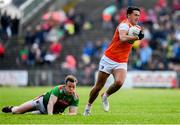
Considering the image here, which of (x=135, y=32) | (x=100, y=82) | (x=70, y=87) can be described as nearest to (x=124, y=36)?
(x=135, y=32)

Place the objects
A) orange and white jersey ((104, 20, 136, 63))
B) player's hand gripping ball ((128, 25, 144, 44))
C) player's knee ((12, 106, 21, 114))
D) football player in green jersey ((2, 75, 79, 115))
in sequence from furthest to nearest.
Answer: player's knee ((12, 106, 21, 114)) → orange and white jersey ((104, 20, 136, 63)) → football player in green jersey ((2, 75, 79, 115)) → player's hand gripping ball ((128, 25, 144, 44))

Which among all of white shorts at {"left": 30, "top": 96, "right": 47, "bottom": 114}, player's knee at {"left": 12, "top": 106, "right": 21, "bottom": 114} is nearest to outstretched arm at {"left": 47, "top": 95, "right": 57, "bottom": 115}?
white shorts at {"left": 30, "top": 96, "right": 47, "bottom": 114}

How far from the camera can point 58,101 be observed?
1827 centimetres

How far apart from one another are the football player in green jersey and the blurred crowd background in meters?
→ 22.8

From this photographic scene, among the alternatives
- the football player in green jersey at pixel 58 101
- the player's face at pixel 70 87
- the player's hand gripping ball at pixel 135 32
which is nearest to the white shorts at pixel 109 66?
the player's hand gripping ball at pixel 135 32

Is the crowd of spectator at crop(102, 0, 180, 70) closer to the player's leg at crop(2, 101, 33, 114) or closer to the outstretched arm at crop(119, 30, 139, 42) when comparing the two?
the player's leg at crop(2, 101, 33, 114)

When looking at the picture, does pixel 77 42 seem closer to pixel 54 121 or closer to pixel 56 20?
pixel 56 20

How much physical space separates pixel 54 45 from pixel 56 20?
306cm

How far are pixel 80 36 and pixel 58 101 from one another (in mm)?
28696

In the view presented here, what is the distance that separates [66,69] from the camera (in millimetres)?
43625

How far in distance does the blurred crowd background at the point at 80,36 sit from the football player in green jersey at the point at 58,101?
22.8 m

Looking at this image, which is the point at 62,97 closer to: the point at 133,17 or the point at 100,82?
the point at 100,82

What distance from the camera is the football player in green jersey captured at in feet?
58.9

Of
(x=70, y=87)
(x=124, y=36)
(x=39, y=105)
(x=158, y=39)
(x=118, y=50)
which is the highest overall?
(x=124, y=36)
